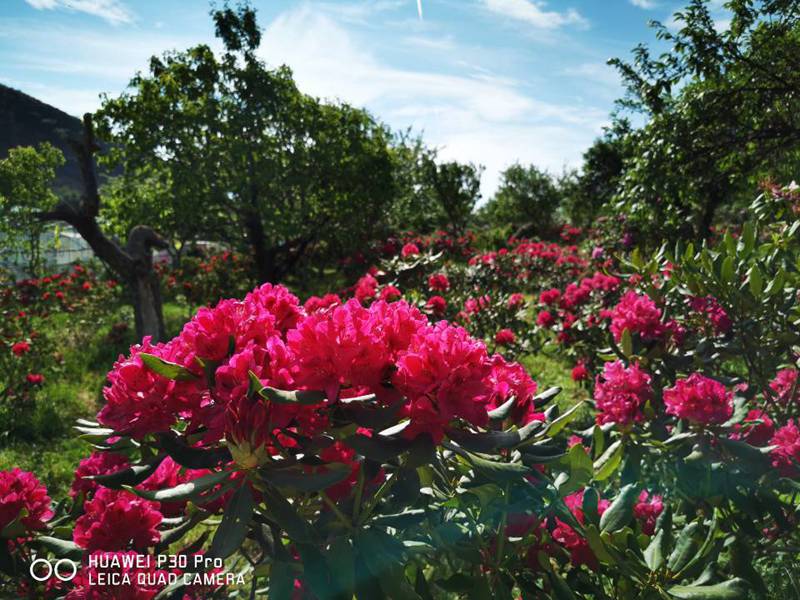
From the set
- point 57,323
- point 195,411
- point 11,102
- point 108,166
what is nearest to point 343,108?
point 108,166

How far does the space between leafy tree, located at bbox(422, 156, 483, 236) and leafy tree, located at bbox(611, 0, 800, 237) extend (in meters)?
15.0

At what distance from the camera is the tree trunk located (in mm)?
6215

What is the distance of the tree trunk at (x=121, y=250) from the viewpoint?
245 inches

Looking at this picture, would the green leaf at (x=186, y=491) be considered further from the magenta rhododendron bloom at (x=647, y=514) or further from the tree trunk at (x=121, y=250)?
the tree trunk at (x=121, y=250)

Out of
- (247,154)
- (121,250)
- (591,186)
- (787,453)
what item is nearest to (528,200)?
(591,186)

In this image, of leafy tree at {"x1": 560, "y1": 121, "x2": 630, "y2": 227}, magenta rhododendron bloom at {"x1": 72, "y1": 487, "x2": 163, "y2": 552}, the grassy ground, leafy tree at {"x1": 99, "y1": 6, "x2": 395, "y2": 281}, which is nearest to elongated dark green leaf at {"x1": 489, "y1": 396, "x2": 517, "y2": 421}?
magenta rhododendron bloom at {"x1": 72, "y1": 487, "x2": 163, "y2": 552}

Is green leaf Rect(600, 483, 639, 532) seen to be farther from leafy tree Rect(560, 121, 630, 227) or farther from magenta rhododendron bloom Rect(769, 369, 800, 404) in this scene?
leafy tree Rect(560, 121, 630, 227)

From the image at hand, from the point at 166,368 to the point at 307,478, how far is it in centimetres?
30

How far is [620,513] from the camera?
1.20 metres

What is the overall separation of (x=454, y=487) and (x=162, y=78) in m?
10.9

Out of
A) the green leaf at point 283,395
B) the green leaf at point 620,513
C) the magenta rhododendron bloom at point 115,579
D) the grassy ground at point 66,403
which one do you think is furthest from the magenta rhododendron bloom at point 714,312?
the grassy ground at point 66,403

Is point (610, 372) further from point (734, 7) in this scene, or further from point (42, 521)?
point (734, 7)

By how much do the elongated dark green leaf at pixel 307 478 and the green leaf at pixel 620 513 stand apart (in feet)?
2.29

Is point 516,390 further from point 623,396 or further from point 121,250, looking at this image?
point 121,250
